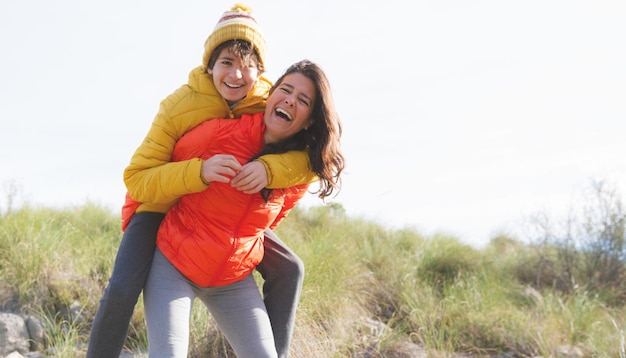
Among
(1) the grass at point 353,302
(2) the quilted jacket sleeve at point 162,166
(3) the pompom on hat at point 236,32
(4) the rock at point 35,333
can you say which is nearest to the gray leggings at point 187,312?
(2) the quilted jacket sleeve at point 162,166

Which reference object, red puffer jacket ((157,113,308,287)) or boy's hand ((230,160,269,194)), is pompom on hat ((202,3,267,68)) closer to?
red puffer jacket ((157,113,308,287))

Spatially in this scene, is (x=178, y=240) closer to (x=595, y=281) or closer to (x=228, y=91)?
(x=228, y=91)

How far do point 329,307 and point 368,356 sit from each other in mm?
503

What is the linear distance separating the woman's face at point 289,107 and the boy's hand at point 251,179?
243 millimetres

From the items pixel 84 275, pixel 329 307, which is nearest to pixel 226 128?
pixel 329 307

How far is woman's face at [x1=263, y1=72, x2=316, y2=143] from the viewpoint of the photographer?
2.64 m

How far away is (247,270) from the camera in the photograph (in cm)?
271

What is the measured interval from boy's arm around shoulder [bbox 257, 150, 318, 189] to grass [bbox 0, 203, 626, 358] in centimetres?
190

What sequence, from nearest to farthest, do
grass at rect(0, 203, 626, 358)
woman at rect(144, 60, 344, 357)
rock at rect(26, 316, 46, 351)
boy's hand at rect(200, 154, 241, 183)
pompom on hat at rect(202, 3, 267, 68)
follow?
boy's hand at rect(200, 154, 241, 183), woman at rect(144, 60, 344, 357), pompom on hat at rect(202, 3, 267, 68), grass at rect(0, 203, 626, 358), rock at rect(26, 316, 46, 351)

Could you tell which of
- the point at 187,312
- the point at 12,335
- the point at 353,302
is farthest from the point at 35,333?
the point at 187,312

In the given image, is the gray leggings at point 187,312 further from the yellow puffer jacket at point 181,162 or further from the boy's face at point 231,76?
the boy's face at point 231,76

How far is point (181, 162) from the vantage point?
2.46 meters

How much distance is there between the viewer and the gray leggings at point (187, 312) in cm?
239

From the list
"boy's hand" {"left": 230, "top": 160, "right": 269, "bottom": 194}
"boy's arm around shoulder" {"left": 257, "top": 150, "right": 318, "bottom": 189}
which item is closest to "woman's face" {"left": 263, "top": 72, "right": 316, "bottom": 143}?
"boy's arm around shoulder" {"left": 257, "top": 150, "right": 318, "bottom": 189}
